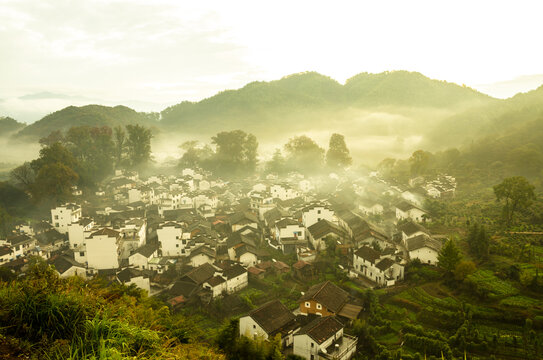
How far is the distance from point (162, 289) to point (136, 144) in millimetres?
31620

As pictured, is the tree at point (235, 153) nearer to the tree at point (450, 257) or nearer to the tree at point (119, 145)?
the tree at point (119, 145)

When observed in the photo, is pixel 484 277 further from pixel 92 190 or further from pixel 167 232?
pixel 92 190

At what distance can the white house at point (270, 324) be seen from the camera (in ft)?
45.7

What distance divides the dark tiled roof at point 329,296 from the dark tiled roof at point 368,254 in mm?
3334

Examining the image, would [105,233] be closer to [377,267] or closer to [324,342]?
[324,342]

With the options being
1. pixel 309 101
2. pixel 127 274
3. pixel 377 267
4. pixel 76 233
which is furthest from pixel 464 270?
pixel 309 101

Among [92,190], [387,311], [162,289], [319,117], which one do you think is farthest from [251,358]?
[319,117]

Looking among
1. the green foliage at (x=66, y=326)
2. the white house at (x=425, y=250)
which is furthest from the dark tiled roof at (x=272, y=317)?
the green foliage at (x=66, y=326)

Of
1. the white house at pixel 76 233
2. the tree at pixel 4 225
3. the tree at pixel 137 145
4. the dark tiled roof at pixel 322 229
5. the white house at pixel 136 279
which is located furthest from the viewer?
the tree at pixel 137 145

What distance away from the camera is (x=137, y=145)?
46500 mm

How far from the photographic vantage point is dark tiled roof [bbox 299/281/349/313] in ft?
51.3

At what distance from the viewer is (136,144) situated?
46.5 m

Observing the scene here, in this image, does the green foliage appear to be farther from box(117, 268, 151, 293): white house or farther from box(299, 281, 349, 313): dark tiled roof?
box(117, 268, 151, 293): white house

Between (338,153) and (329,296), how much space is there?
34604 mm
